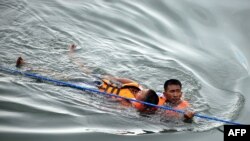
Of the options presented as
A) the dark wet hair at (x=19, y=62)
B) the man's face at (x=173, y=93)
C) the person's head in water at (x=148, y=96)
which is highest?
the dark wet hair at (x=19, y=62)

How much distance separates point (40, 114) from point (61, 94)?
0.92 m

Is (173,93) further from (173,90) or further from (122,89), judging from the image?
(122,89)

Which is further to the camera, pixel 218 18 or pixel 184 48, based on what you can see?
pixel 218 18

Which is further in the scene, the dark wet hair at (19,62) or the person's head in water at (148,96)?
the dark wet hair at (19,62)

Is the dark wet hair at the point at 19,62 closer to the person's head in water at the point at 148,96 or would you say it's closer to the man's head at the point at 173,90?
the person's head in water at the point at 148,96

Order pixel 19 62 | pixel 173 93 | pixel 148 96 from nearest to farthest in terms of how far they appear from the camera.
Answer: pixel 148 96
pixel 173 93
pixel 19 62

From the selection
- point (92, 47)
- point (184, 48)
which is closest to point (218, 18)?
point (184, 48)

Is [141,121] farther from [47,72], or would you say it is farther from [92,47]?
[92,47]

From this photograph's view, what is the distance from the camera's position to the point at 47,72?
8.19 metres

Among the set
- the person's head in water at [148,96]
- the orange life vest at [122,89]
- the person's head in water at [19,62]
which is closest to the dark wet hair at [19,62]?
the person's head in water at [19,62]

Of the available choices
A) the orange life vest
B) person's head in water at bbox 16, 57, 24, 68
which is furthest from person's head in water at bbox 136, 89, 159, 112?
person's head in water at bbox 16, 57, 24, 68

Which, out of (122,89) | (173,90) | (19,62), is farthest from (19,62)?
(173,90)

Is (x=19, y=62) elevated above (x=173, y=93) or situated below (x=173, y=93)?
above

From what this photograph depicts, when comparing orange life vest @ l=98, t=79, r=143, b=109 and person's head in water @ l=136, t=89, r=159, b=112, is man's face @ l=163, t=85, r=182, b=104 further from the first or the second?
orange life vest @ l=98, t=79, r=143, b=109
